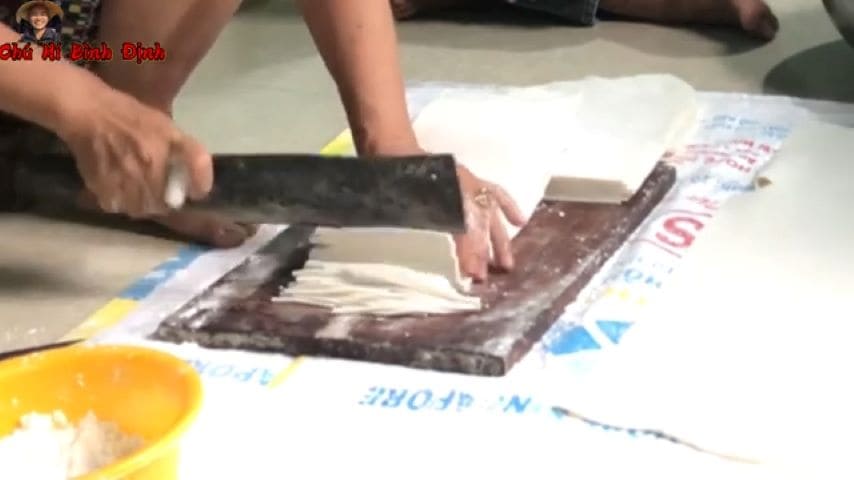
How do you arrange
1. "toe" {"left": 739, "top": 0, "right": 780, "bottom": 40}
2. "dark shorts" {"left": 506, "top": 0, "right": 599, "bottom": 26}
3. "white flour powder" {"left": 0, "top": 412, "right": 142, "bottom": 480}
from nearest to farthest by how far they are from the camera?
"white flour powder" {"left": 0, "top": 412, "right": 142, "bottom": 480}
"toe" {"left": 739, "top": 0, "right": 780, "bottom": 40}
"dark shorts" {"left": 506, "top": 0, "right": 599, "bottom": 26}

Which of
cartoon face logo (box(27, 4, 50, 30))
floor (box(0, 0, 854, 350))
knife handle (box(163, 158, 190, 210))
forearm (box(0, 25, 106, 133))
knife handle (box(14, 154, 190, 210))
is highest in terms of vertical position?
forearm (box(0, 25, 106, 133))

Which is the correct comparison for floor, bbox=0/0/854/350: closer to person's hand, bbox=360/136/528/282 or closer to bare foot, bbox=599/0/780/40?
bare foot, bbox=599/0/780/40

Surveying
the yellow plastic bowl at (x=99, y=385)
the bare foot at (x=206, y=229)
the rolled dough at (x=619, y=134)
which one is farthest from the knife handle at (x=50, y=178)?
the rolled dough at (x=619, y=134)

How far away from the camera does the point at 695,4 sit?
1715 mm

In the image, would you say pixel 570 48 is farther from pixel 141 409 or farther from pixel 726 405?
pixel 141 409

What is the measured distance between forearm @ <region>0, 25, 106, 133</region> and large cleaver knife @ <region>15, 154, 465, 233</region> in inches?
4.2

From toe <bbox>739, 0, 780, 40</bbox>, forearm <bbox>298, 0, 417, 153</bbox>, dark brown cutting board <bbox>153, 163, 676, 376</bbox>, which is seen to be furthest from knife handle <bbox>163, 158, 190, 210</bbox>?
toe <bbox>739, 0, 780, 40</bbox>

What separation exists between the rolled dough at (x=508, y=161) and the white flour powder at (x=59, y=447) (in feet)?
0.91

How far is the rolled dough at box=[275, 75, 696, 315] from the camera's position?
0.96 metres

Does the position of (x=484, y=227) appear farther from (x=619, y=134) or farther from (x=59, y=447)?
(x=59, y=447)

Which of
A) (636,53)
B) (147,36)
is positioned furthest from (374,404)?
(636,53)

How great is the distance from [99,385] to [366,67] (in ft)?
1.46

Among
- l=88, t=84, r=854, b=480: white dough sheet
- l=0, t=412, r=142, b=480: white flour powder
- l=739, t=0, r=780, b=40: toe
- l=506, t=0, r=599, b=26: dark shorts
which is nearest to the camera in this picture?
l=0, t=412, r=142, b=480: white flour powder

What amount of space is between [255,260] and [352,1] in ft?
0.79
